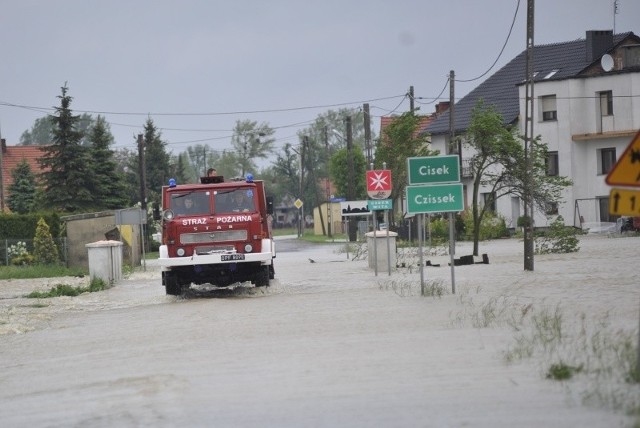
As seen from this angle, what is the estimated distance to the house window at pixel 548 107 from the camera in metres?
72.3

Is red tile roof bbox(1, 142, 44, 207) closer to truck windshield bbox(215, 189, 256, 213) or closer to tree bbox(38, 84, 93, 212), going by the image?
tree bbox(38, 84, 93, 212)

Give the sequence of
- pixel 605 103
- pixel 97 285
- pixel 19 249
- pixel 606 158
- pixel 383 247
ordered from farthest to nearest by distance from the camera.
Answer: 1. pixel 606 158
2. pixel 605 103
3. pixel 19 249
4. pixel 383 247
5. pixel 97 285

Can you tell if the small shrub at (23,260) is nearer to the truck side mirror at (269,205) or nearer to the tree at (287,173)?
the truck side mirror at (269,205)

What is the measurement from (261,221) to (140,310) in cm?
362

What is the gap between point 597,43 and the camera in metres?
72.0

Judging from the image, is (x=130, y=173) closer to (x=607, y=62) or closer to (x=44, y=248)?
(x=607, y=62)

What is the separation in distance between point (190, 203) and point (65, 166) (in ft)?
138

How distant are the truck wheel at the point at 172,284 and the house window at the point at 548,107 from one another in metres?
48.8

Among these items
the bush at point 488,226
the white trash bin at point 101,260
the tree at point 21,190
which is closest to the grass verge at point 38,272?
the white trash bin at point 101,260

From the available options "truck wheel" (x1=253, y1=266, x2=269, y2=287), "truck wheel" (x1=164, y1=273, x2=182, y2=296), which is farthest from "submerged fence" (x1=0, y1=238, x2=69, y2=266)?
"truck wheel" (x1=253, y1=266, x2=269, y2=287)

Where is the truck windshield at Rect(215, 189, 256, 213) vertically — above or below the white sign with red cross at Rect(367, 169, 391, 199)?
below

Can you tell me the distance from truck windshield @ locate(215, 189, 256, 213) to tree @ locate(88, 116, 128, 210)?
139ft

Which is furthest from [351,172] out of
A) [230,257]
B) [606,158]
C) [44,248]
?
[230,257]

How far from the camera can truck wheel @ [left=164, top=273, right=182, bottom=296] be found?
26.5 meters
